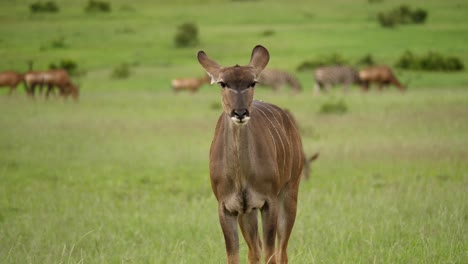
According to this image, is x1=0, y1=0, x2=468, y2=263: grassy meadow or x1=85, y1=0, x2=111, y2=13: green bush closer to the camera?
x1=0, y1=0, x2=468, y2=263: grassy meadow

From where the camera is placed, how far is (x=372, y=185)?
43.4 feet

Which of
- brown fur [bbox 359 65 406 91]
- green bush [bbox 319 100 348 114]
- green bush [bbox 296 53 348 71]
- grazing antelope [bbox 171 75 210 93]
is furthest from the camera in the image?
green bush [bbox 296 53 348 71]

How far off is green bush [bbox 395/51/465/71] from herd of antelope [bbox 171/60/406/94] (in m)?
1.59

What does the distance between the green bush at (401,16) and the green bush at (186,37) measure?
9330mm

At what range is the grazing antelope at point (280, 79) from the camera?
34.4 metres

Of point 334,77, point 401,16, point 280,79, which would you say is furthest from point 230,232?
point 401,16

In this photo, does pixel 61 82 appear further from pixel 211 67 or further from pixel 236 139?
pixel 236 139

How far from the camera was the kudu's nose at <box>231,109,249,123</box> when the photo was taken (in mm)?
6344

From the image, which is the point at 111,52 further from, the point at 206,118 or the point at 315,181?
the point at 315,181

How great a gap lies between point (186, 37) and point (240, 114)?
37.2 meters

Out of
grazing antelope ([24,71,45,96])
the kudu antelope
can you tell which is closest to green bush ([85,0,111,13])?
grazing antelope ([24,71,45,96])

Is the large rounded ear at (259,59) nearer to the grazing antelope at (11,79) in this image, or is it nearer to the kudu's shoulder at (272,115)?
the kudu's shoulder at (272,115)

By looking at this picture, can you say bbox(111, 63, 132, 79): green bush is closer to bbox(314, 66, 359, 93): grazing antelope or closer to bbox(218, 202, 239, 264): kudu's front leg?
bbox(314, 66, 359, 93): grazing antelope

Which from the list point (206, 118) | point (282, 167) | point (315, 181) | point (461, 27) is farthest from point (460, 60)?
point (282, 167)
